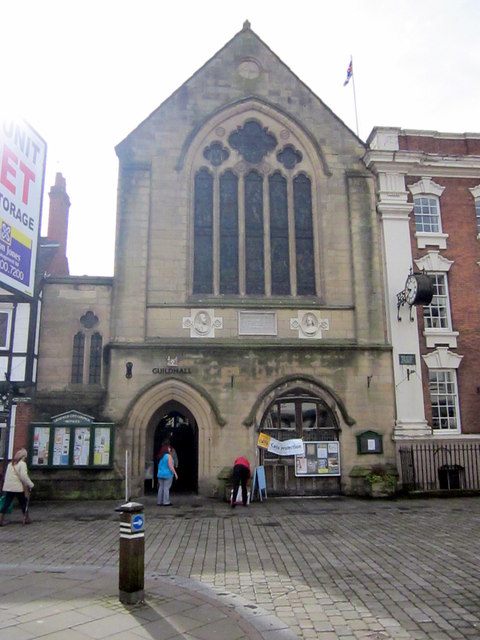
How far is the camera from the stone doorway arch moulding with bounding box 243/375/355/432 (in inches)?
671

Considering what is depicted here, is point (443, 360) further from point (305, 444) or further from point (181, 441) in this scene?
point (181, 441)

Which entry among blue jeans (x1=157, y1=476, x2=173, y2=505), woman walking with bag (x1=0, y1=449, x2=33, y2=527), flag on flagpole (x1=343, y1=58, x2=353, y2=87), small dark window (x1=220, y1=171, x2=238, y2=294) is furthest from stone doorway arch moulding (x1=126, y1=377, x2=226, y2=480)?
flag on flagpole (x1=343, y1=58, x2=353, y2=87)

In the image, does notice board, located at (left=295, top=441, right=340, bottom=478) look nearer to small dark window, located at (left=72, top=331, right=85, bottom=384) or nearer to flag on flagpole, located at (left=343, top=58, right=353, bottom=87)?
small dark window, located at (left=72, top=331, right=85, bottom=384)

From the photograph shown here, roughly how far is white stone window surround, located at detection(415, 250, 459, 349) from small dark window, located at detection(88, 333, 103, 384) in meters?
11.0

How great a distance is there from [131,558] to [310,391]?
1162 centimetres

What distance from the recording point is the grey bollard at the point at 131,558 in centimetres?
615

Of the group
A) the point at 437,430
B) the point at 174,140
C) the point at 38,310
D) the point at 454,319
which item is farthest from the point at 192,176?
the point at 437,430

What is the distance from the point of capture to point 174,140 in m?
19.0

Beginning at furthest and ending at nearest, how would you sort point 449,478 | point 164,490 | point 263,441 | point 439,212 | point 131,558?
point 439,212 → point 449,478 → point 263,441 → point 164,490 → point 131,558

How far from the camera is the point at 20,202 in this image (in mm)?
11023

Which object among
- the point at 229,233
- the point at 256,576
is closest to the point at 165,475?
the point at 256,576

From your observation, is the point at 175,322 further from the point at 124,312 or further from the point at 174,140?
the point at 174,140

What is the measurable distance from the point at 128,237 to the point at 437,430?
12.1 metres

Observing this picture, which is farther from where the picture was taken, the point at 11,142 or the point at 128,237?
the point at 128,237
